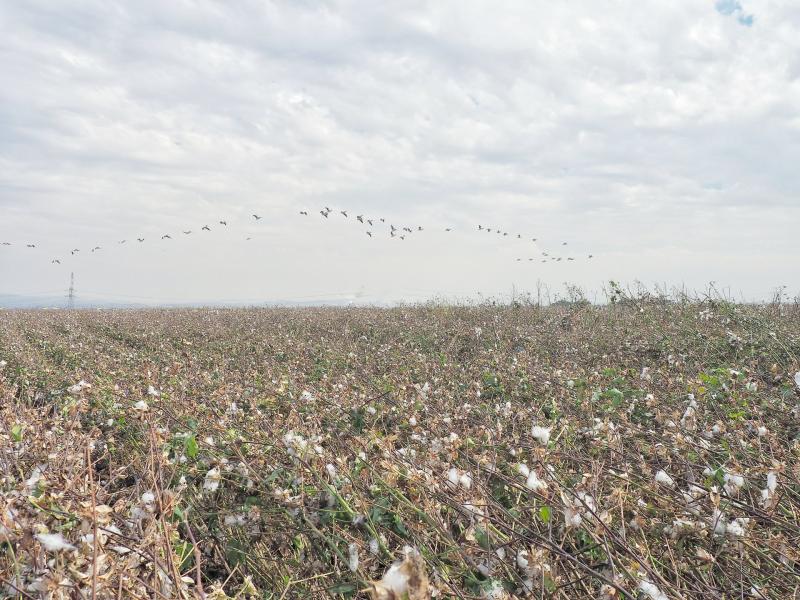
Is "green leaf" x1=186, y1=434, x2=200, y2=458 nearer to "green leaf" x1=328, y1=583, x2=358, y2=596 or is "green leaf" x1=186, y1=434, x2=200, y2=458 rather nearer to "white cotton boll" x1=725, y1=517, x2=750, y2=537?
"green leaf" x1=328, y1=583, x2=358, y2=596

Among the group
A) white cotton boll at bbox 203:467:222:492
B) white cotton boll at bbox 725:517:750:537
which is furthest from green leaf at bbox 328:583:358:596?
white cotton boll at bbox 725:517:750:537

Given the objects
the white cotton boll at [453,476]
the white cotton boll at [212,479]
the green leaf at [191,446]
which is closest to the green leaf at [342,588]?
the white cotton boll at [453,476]

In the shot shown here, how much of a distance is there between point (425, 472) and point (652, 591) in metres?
1.16

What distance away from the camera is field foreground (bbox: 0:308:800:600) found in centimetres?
223

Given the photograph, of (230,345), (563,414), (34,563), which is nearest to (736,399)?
(563,414)

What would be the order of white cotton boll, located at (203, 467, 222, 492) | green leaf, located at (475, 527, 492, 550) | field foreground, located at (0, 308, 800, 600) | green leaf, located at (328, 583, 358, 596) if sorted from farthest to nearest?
white cotton boll, located at (203, 467, 222, 492) < green leaf, located at (475, 527, 492, 550) < green leaf, located at (328, 583, 358, 596) < field foreground, located at (0, 308, 800, 600)

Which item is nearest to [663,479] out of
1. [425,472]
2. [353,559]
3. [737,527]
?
[737,527]

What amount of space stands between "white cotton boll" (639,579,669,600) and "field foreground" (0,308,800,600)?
11 millimetres

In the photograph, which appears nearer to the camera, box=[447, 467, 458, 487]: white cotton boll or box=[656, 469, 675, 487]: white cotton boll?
box=[447, 467, 458, 487]: white cotton boll

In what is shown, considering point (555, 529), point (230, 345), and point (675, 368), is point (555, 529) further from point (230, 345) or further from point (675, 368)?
point (230, 345)

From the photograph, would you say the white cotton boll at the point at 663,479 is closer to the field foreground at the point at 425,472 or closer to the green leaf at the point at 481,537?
the field foreground at the point at 425,472

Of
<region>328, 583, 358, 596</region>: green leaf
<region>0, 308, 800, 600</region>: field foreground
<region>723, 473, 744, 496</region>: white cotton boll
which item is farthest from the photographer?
<region>723, 473, 744, 496</region>: white cotton boll

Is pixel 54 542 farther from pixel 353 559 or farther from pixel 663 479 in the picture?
pixel 663 479

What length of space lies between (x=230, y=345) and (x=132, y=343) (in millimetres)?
3227
